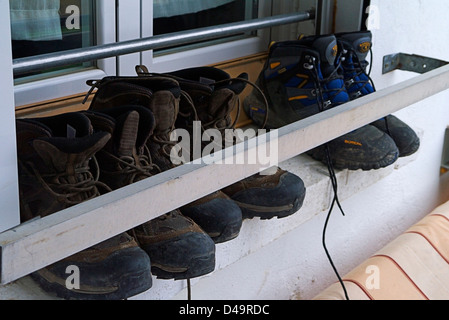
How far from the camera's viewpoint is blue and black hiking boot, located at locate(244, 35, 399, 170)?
3.65ft

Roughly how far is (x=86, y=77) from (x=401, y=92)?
1.48 ft

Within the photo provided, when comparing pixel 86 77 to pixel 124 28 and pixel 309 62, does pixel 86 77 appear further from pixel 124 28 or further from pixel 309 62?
pixel 309 62

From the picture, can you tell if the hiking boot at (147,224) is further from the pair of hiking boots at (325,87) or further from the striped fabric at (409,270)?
the striped fabric at (409,270)

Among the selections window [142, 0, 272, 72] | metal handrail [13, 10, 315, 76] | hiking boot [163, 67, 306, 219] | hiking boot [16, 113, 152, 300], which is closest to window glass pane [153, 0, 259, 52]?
window [142, 0, 272, 72]

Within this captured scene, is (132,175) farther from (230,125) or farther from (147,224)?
(230,125)

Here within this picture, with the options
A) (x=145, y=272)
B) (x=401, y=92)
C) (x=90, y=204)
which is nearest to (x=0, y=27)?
(x=90, y=204)

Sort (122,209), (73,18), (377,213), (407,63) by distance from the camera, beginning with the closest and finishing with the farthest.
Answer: (122,209)
(73,18)
(407,63)
(377,213)

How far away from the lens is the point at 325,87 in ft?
3.71

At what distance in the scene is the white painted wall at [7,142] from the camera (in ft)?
2.16

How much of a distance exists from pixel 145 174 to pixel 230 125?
0.20 metres

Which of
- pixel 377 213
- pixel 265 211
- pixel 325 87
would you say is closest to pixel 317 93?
pixel 325 87

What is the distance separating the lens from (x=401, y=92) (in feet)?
3.18

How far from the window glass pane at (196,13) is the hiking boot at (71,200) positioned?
42 cm

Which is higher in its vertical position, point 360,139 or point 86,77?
point 86,77
